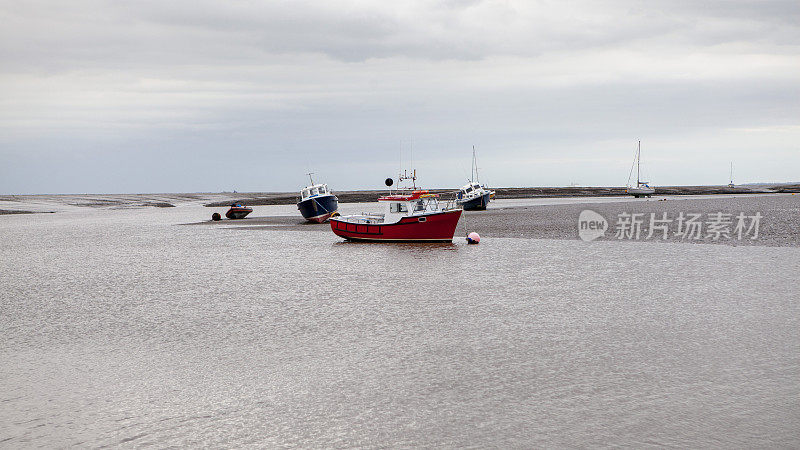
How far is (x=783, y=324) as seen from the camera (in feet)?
44.5

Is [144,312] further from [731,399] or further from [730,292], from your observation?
[730,292]

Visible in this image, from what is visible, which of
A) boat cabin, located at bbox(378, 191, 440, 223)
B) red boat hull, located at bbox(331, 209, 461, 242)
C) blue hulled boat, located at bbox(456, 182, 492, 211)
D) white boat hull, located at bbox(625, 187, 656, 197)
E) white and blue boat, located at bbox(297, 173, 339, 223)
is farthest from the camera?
white boat hull, located at bbox(625, 187, 656, 197)

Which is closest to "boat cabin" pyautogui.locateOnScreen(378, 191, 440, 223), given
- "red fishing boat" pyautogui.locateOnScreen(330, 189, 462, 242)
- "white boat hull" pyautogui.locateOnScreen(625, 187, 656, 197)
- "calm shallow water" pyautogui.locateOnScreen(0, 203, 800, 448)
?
"red fishing boat" pyautogui.locateOnScreen(330, 189, 462, 242)

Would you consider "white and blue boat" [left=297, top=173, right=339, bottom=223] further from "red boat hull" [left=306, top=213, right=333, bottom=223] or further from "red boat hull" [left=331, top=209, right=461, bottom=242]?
"red boat hull" [left=331, top=209, right=461, bottom=242]

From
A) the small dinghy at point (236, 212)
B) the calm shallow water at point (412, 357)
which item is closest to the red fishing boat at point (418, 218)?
the calm shallow water at point (412, 357)

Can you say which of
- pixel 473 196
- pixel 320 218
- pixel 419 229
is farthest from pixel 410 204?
pixel 473 196

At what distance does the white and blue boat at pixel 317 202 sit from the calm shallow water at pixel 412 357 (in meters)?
32.4

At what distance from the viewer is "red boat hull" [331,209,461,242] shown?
34188 mm

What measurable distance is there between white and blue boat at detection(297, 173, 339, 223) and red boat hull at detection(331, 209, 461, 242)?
20.7 m

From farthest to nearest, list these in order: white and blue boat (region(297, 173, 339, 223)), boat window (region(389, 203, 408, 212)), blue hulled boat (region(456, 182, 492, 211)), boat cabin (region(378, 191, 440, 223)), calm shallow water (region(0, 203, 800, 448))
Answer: blue hulled boat (region(456, 182, 492, 211)) → white and blue boat (region(297, 173, 339, 223)) → boat window (region(389, 203, 408, 212)) → boat cabin (region(378, 191, 440, 223)) → calm shallow water (region(0, 203, 800, 448))

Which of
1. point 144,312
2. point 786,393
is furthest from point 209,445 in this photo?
point 144,312

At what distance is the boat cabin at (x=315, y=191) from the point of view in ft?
188

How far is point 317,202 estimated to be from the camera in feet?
188

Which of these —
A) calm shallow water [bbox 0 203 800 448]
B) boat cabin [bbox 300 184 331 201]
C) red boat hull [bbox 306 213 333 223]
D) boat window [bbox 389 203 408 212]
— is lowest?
calm shallow water [bbox 0 203 800 448]
